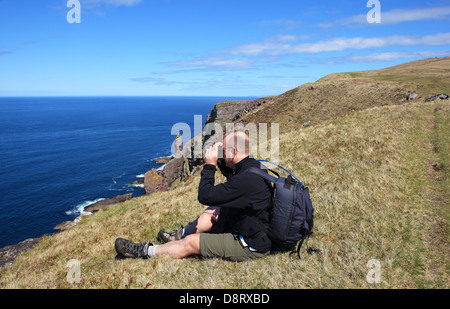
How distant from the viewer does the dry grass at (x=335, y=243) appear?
5027mm

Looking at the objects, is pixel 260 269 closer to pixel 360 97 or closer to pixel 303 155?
pixel 303 155

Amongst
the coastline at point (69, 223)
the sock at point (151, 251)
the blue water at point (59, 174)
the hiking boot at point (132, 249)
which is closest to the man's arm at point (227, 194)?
the sock at point (151, 251)

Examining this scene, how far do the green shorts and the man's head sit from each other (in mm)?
1792

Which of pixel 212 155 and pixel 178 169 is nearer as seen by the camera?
pixel 212 155

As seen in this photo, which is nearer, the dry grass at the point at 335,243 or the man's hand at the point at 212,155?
the dry grass at the point at 335,243

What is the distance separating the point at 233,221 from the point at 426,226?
535 cm

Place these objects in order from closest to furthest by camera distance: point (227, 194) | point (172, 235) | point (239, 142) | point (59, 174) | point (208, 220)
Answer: point (227, 194)
point (239, 142)
point (208, 220)
point (172, 235)
point (59, 174)

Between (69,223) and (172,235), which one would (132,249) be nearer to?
(172,235)

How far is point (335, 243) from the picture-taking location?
625 centimetres

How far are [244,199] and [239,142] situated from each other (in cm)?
125

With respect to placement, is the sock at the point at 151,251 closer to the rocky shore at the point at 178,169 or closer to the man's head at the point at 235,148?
Result: the man's head at the point at 235,148

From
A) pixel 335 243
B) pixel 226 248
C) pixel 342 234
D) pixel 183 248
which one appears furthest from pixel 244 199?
pixel 342 234

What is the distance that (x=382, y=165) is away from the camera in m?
11.0

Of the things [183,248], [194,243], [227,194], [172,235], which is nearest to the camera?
A: [227,194]
